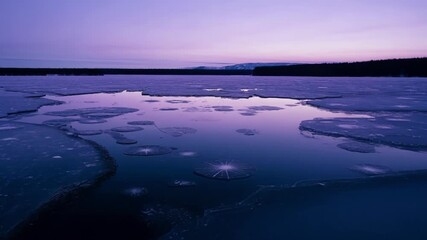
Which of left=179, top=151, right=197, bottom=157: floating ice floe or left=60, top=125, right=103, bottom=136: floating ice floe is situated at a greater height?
left=60, top=125, right=103, bottom=136: floating ice floe

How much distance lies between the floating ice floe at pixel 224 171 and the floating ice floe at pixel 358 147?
2.14 metres

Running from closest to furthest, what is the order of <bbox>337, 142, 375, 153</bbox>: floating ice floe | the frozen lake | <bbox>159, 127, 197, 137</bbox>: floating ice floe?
1. the frozen lake
2. <bbox>337, 142, 375, 153</bbox>: floating ice floe
3. <bbox>159, 127, 197, 137</bbox>: floating ice floe

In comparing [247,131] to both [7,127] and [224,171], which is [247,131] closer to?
[224,171]

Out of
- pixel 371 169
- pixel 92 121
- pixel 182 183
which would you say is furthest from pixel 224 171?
pixel 92 121

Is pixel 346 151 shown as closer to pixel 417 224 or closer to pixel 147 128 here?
pixel 417 224

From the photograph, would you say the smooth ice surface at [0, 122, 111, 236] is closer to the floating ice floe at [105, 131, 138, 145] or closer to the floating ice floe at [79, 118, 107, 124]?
the floating ice floe at [105, 131, 138, 145]

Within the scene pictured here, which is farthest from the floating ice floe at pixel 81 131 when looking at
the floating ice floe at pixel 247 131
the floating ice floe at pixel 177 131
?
the floating ice floe at pixel 247 131

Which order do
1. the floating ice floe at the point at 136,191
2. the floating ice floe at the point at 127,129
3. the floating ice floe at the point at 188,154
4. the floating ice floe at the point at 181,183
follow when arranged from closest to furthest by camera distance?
the floating ice floe at the point at 136,191, the floating ice floe at the point at 181,183, the floating ice floe at the point at 188,154, the floating ice floe at the point at 127,129

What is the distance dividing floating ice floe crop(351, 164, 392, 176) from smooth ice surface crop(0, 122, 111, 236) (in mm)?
3443

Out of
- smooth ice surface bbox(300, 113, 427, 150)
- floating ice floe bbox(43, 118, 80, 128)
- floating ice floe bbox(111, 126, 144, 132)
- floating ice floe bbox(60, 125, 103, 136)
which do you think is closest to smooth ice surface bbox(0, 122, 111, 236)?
floating ice floe bbox(60, 125, 103, 136)

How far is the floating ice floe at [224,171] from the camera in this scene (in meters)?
4.13

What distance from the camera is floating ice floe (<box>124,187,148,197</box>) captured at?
3.55 metres

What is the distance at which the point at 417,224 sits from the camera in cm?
286

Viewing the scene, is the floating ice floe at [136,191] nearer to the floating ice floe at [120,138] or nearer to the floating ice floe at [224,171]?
the floating ice floe at [224,171]
